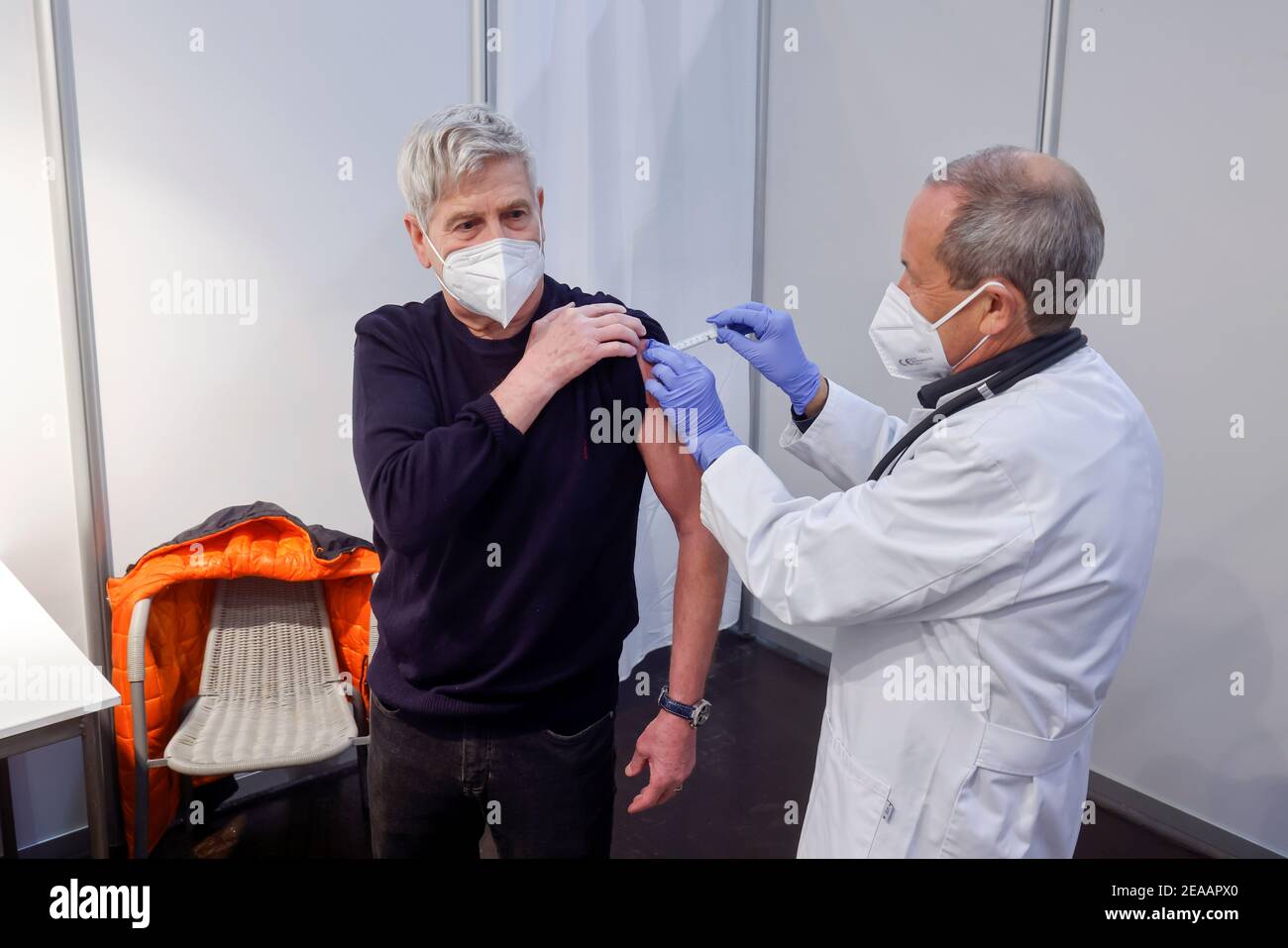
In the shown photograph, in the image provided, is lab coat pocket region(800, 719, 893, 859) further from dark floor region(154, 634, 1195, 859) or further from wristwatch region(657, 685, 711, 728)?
dark floor region(154, 634, 1195, 859)

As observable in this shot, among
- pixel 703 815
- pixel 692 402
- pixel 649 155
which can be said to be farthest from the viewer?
pixel 649 155

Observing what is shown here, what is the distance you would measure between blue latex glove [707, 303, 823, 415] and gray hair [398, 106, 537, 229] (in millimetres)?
476

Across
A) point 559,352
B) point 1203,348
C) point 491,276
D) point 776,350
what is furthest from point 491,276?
point 1203,348

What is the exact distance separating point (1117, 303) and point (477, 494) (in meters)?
1.96

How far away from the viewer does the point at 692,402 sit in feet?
4.18

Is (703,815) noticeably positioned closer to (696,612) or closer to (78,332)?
(696,612)

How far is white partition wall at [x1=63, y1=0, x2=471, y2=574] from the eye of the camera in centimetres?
202

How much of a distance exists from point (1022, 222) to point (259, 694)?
6.13 feet

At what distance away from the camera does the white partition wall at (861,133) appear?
2510 mm

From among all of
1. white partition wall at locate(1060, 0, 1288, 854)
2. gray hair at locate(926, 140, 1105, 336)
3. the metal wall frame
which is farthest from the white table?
white partition wall at locate(1060, 0, 1288, 854)

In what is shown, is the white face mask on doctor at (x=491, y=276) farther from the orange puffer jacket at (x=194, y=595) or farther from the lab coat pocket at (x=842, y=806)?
the orange puffer jacket at (x=194, y=595)
